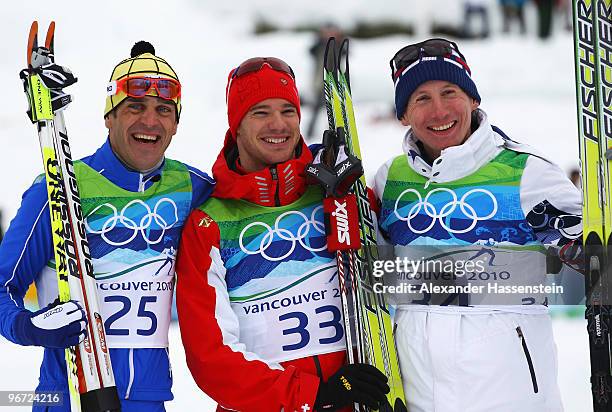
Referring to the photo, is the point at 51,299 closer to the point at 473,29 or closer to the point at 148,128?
the point at 148,128

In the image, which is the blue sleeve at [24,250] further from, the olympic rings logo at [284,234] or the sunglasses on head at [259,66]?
the sunglasses on head at [259,66]

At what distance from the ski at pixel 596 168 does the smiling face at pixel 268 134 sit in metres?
0.94

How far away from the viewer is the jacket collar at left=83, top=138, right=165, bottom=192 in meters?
2.84

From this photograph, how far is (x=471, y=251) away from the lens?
272 cm

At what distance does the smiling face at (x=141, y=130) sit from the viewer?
9.32 ft

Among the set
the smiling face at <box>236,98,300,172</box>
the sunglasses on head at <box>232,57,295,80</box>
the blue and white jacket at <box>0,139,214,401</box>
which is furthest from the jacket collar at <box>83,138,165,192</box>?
the sunglasses on head at <box>232,57,295,80</box>

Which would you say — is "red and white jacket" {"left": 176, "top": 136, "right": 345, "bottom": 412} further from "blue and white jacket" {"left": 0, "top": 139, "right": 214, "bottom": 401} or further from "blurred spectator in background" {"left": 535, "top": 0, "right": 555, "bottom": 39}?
"blurred spectator in background" {"left": 535, "top": 0, "right": 555, "bottom": 39}

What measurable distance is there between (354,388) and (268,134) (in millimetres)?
852

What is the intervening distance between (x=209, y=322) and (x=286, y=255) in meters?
0.33

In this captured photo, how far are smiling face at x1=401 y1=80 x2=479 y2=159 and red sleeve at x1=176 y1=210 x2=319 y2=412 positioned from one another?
2.42 ft

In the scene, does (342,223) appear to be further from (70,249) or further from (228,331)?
(70,249)

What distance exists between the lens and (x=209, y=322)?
272 centimetres

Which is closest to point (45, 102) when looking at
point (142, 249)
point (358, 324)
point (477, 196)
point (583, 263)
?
point (142, 249)

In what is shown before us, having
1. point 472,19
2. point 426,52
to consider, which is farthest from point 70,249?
A: point 472,19
